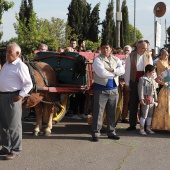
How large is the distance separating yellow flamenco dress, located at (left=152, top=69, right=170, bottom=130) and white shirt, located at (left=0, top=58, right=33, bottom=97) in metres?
3.40

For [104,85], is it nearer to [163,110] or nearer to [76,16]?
[163,110]

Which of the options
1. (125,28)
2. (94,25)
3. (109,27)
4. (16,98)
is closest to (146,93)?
(16,98)

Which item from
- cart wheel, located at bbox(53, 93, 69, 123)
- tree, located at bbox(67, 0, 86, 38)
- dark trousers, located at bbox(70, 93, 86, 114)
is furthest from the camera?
tree, located at bbox(67, 0, 86, 38)

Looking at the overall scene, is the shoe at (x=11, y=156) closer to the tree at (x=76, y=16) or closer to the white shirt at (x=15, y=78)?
the white shirt at (x=15, y=78)

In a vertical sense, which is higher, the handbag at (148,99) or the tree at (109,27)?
the tree at (109,27)

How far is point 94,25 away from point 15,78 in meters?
33.3

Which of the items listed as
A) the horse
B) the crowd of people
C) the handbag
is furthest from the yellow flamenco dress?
the horse

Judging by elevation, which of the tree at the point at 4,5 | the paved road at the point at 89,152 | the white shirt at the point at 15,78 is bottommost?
the paved road at the point at 89,152

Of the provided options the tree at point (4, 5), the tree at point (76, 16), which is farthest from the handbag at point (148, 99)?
the tree at point (76, 16)

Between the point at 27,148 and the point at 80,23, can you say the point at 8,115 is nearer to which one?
the point at 27,148

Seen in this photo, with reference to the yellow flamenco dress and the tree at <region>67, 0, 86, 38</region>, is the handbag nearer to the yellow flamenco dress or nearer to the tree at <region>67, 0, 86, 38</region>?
the yellow flamenco dress

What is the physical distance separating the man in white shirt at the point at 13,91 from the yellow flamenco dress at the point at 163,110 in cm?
335

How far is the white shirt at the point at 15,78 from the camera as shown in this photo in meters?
5.73

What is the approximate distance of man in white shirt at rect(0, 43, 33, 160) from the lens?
5.75 metres
